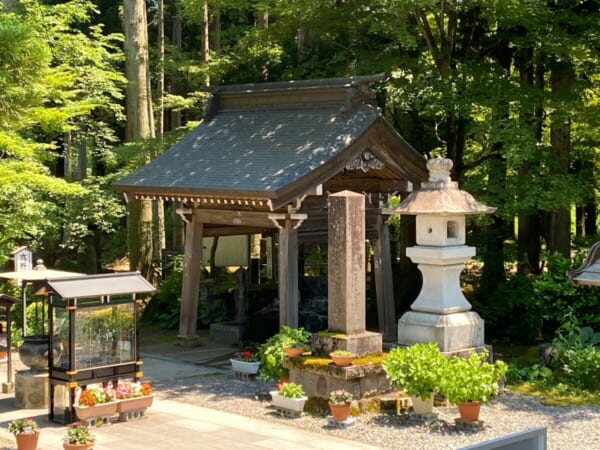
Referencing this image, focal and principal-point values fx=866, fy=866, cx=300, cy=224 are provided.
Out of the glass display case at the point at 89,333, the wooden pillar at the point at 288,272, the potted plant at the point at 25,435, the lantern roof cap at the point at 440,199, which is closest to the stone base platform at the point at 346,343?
the lantern roof cap at the point at 440,199

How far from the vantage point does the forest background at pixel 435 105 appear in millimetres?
17672

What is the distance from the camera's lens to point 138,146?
22.6 m

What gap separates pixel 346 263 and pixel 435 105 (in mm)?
6236

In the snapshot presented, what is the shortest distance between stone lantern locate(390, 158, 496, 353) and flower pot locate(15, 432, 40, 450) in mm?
6411

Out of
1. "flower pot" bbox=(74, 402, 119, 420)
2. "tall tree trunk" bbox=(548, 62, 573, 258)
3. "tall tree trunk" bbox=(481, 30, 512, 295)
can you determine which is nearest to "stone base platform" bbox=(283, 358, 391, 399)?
"flower pot" bbox=(74, 402, 119, 420)

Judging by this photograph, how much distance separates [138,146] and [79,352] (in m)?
10.5

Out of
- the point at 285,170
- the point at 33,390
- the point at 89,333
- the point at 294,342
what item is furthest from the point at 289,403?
the point at 285,170

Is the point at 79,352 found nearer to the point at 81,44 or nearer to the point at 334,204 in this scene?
the point at 334,204

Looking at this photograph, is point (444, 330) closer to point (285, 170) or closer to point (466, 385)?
point (466, 385)

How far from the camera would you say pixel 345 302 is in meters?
13.5

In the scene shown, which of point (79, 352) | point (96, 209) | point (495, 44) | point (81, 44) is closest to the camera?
point (79, 352)

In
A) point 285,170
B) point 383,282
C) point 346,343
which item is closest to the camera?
point 346,343

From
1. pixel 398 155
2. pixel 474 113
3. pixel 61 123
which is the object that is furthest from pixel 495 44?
pixel 61 123

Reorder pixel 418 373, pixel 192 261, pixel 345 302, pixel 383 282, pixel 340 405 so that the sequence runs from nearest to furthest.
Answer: pixel 340 405 → pixel 418 373 → pixel 345 302 → pixel 192 261 → pixel 383 282
